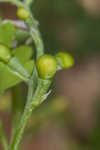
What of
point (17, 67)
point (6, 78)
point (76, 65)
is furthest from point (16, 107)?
point (76, 65)

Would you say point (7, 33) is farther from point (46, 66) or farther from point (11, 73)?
point (46, 66)

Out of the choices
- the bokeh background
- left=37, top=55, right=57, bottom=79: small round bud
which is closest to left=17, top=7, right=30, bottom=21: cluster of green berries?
left=37, top=55, right=57, bottom=79: small round bud

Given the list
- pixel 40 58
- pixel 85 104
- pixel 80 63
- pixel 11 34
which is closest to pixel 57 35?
pixel 80 63

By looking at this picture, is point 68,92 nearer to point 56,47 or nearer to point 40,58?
point 56,47

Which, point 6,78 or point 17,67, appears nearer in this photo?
point 17,67

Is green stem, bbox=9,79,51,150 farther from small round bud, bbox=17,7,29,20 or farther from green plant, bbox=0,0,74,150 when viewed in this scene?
small round bud, bbox=17,7,29,20

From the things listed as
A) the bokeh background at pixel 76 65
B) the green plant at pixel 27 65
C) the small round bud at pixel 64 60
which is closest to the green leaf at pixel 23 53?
the green plant at pixel 27 65
